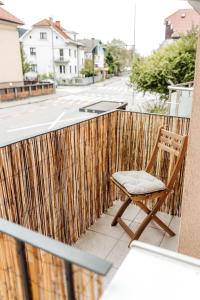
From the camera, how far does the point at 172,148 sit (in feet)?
8.95

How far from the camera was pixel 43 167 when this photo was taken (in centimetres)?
213

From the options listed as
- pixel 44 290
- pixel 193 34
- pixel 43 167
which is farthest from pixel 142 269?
pixel 193 34

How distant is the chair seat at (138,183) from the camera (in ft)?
8.17

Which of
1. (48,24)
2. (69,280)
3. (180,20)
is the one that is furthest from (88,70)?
(69,280)

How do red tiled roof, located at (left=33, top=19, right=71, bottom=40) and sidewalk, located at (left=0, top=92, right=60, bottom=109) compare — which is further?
red tiled roof, located at (left=33, top=19, right=71, bottom=40)

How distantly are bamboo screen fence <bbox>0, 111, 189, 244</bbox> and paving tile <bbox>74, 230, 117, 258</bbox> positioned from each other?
0.08 m

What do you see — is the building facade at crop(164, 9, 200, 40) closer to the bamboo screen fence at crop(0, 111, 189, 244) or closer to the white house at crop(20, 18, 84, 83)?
the white house at crop(20, 18, 84, 83)

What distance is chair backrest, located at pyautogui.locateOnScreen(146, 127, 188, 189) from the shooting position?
8.20ft

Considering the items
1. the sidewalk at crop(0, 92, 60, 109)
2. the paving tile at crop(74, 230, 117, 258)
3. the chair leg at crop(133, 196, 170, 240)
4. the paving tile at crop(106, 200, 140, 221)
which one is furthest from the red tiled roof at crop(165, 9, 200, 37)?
the paving tile at crop(74, 230, 117, 258)

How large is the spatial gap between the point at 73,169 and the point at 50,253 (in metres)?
1.83

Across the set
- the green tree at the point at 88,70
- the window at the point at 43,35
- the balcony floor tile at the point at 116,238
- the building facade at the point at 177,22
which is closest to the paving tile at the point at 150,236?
the balcony floor tile at the point at 116,238

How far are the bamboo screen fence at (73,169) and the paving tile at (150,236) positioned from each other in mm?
411

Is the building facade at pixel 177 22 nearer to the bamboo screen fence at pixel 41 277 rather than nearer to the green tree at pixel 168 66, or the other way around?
the green tree at pixel 168 66

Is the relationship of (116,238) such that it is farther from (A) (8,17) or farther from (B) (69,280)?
(A) (8,17)
